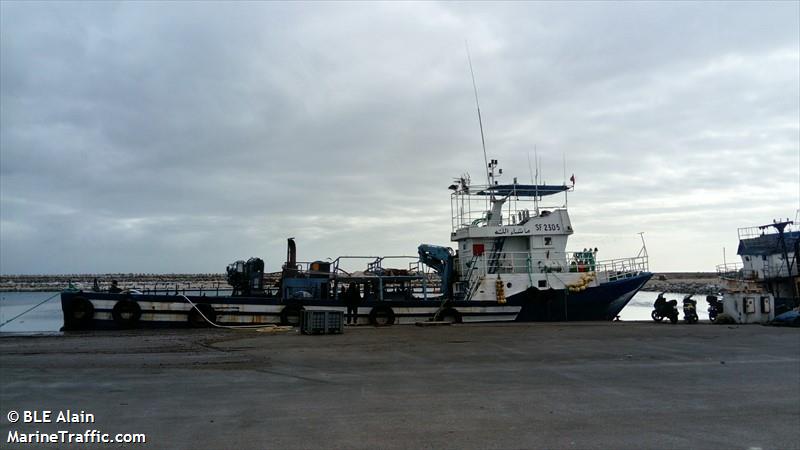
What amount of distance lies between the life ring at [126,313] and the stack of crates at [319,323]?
659 cm

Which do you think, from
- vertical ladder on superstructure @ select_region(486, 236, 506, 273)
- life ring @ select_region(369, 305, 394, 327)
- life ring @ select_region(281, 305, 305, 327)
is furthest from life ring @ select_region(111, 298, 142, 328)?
vertical ladder on superstructure @ select_region(486, 236, 506, 273)

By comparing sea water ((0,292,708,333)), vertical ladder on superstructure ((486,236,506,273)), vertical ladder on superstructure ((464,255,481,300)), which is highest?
vertical ladder on superstructure ((486,236,506,273))

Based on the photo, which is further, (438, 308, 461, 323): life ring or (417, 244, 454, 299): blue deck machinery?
(417, 244, 454, 299): blue deck machinery

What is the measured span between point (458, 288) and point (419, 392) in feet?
43.6

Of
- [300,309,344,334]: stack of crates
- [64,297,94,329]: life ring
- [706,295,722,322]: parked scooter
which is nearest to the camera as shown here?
[300,309,344,334]: stack of crates

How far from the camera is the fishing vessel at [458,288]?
17641 mm

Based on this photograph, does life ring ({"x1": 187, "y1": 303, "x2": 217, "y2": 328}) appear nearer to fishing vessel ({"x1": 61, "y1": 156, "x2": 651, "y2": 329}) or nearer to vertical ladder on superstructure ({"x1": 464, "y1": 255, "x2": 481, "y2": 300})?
fishing vessel ({"x1": 61, "y1": 156, "x2": 651, "y2": 329})

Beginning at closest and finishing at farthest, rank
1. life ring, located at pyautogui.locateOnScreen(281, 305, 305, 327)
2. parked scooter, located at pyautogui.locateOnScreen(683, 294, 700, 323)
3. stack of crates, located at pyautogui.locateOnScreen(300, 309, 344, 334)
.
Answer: stack of crates, located at pyautogui.locateOnScreen(300, 309, 344, 334) → life ring, located at pyautogui.locateOnScreen(281, 305, 305, 327) → parked scooter, located at pyautogui.locateOnScreen(683, 294, 700, 323)

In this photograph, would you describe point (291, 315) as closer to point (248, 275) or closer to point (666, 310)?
point (248, 275)

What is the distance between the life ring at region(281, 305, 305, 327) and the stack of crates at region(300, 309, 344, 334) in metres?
3.14

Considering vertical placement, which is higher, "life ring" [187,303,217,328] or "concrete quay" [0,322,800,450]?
"life ring" [187,303,217,328]

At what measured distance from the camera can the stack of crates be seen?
14617 mm

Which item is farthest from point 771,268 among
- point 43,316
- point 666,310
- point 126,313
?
point 43,316

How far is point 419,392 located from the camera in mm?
7176
